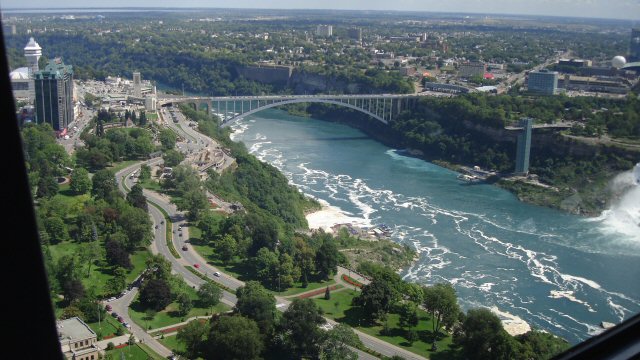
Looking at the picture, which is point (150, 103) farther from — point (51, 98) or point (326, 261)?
point (326, 261)

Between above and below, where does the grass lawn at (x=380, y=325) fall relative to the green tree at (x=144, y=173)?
below

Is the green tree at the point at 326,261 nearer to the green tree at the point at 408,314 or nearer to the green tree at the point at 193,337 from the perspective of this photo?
the green tree at the point at 408,314

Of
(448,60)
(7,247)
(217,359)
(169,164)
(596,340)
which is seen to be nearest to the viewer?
(7,247)

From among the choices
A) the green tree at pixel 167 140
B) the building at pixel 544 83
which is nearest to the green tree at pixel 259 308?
the green tree at pixel 167 140

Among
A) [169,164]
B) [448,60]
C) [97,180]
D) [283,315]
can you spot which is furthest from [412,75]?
[283,315]

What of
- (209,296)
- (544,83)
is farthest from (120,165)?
(544,83)

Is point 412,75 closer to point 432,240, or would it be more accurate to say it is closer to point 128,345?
point 432,240

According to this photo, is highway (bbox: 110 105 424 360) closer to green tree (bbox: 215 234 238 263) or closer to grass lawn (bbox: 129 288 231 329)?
grass lawn (bbox: 129 288 231 329)
